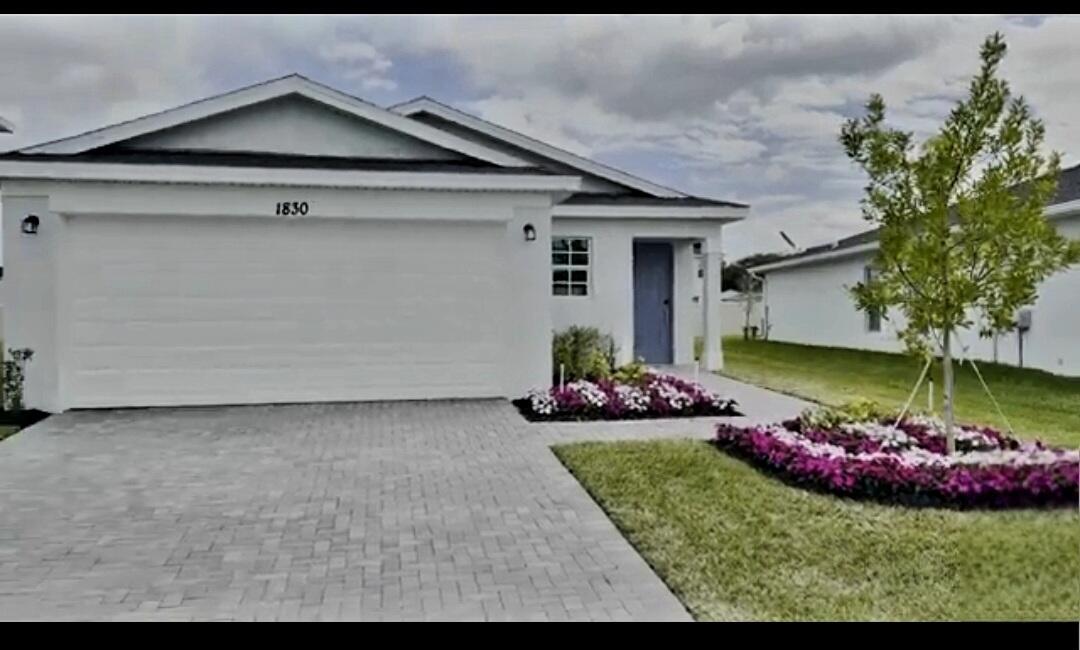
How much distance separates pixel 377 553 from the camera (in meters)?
5.03

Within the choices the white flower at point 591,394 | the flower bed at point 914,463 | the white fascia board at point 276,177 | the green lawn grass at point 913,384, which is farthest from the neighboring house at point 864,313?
the white fascia board at point 276,177

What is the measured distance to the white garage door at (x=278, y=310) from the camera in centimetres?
1095

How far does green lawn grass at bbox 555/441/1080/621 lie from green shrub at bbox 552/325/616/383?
6095mm

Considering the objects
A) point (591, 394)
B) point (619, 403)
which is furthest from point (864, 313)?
point (591, 394)

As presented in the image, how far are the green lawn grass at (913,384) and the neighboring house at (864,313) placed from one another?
461 millimetres

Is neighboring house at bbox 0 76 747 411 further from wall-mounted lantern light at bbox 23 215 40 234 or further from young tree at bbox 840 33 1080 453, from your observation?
young tree at bbox 840 33 1080 453

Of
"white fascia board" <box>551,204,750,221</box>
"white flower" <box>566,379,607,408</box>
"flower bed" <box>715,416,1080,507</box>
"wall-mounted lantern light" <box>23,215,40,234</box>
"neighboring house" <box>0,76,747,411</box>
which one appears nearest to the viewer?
"flower bed" <box>715,416,1080,507</box>

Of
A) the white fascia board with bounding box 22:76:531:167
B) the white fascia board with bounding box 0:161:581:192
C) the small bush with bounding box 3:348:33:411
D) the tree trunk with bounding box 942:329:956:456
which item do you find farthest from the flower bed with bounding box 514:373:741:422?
the small bush with bounding box 3:348:33:411

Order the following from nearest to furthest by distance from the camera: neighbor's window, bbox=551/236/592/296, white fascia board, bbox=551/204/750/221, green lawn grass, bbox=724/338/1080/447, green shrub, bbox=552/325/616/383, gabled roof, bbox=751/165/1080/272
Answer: green lawn grass, bbox=724/338/1080/447
green shrub, bbox=552/325/616/383
gabled roof, bbox=751/165/1080/272
white fascia board, bbox=551/204/750/221
neighbor's window, bbox=551/236/592/296

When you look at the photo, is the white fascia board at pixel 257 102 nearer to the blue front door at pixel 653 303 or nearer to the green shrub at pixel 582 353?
the green shrub at pixel 582 353

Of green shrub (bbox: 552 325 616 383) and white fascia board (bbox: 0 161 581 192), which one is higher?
white fascia board (bbox: 0 161 581 192)

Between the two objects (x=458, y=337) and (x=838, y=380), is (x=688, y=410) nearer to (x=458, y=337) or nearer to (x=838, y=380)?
(x=458, y=337)

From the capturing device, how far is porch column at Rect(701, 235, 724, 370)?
16.5 metres

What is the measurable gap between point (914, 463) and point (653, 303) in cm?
1059
